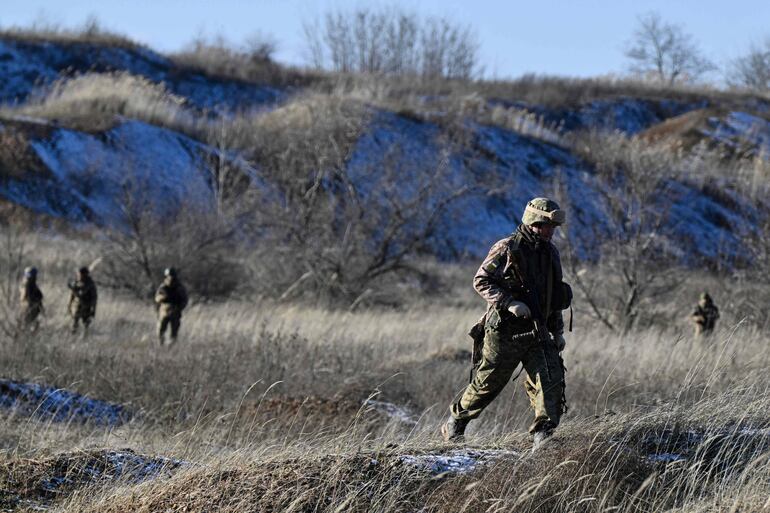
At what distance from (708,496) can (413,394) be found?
595cm

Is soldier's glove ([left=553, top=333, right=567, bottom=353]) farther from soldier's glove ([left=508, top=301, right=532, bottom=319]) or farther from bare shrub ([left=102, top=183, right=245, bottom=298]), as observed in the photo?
bare shrub ([left=102, top=183, right=245, bottom=298])

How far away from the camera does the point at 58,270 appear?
19.1 meters

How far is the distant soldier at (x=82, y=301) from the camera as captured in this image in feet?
44.0

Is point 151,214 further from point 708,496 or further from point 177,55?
point 177,55

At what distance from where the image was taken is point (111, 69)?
127 feet

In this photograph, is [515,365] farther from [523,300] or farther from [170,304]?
[170,304]

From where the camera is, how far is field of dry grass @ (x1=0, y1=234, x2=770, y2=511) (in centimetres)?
430

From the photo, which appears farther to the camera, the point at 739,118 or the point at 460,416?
the point at 739,118

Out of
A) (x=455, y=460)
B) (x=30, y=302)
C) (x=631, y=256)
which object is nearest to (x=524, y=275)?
(x=455, y=460)

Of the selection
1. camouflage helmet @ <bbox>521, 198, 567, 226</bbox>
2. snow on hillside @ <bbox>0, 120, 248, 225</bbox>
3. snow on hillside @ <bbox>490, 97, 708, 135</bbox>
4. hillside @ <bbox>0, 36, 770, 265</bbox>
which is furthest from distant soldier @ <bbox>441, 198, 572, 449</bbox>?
snow on hillside @ <bbox>490, 97, 708, 135</bbox>

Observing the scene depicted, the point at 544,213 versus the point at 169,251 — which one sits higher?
the point at 544,213

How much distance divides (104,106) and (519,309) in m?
25.1

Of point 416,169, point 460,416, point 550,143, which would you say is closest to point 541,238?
point 460,416

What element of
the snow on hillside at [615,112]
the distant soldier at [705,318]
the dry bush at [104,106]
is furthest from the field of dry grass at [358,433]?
the snow on hillside at [615,112]
